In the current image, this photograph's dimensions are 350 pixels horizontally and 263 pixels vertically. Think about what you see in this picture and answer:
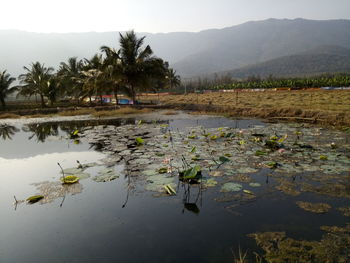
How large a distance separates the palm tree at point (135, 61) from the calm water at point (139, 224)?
16782 millimetres

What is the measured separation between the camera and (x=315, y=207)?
12.8ft

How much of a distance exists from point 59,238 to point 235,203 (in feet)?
9.25

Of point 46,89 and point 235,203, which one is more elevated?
point 46,89

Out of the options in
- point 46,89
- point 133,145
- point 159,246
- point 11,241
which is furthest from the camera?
point 46,89

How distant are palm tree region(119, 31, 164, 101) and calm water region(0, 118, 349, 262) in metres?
16.8

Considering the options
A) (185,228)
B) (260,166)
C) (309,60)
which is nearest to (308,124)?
(260,166)

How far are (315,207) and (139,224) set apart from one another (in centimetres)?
287

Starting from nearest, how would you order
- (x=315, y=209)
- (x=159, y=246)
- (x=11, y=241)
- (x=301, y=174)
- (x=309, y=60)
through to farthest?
(x=159, y=246) → (x=11, y=241) → (x=315, y=209) → (x=301, y=174) → (x=309, y=60)

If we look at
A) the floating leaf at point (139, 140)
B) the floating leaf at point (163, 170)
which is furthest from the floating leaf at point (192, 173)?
the floating leaf at point (139, 140)

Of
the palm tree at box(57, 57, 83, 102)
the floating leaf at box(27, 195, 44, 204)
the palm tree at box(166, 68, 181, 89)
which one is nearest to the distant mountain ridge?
the palm tree at box(166, 68, 181, 89)

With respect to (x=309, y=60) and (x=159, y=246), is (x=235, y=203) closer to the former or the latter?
(x=159, y=246)

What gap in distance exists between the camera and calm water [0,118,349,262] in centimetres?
306

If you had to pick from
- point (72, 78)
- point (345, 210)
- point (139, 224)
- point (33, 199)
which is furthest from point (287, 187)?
point (72, 78)

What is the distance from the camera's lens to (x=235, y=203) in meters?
4.15
